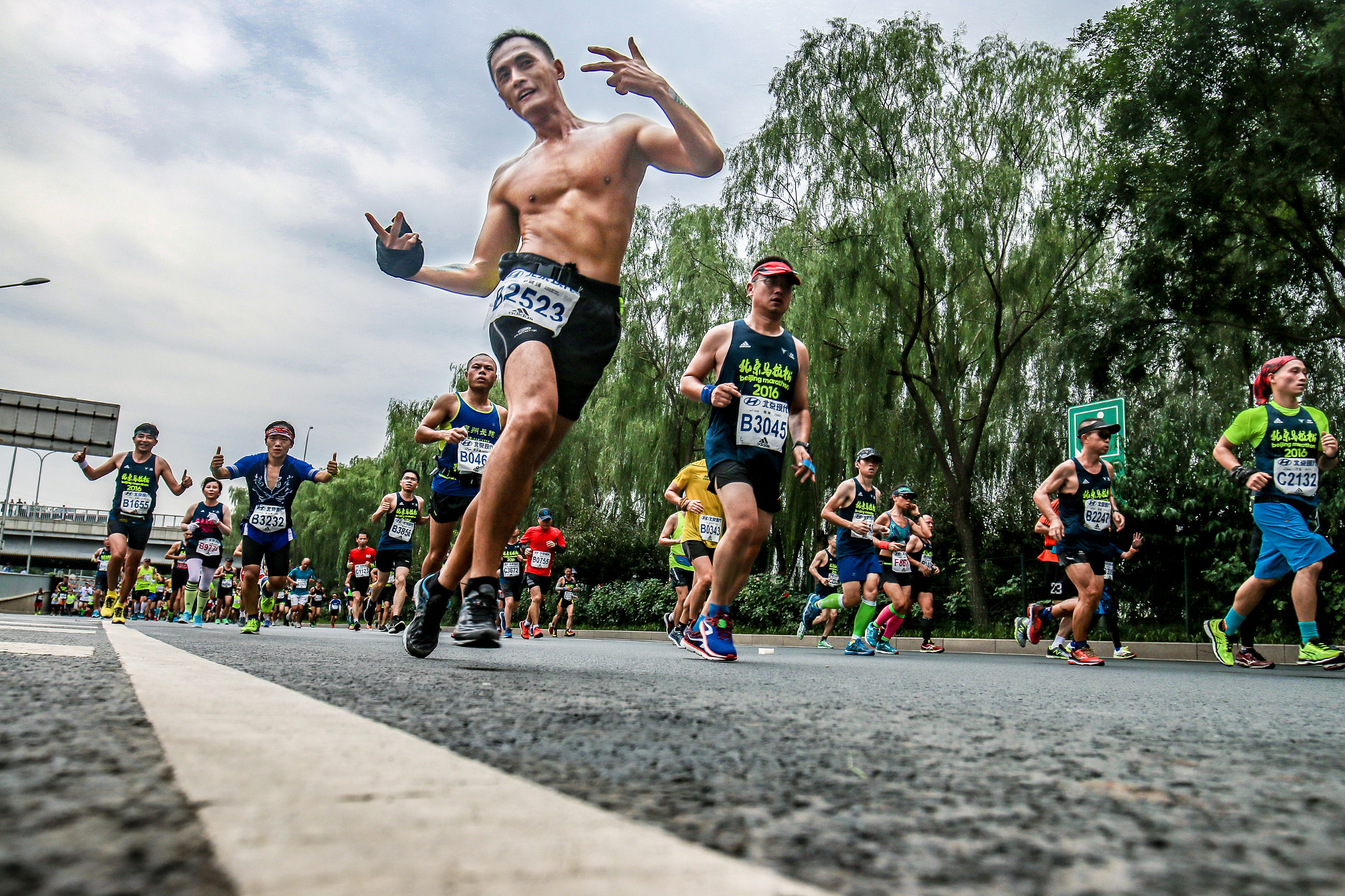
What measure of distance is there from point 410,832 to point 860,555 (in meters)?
9.84

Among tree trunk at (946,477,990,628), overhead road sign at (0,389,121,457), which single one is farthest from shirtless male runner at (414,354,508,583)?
overhead road sign at (0,389,121,457)

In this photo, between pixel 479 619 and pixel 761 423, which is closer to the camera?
pixel 479 619

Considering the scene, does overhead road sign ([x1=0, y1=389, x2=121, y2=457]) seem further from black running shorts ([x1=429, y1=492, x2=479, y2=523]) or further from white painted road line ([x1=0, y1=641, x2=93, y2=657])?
white painted road line ([x1=0, y1=641, x2=93, y2=657])

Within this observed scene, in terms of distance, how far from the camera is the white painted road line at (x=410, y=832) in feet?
2.09

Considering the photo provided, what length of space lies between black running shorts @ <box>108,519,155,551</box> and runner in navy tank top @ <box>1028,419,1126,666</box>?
8958 millimetres

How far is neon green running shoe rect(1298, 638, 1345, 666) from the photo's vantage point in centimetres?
677

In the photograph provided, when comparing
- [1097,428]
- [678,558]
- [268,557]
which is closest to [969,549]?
[678,558]

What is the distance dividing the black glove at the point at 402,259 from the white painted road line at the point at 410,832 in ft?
10.4

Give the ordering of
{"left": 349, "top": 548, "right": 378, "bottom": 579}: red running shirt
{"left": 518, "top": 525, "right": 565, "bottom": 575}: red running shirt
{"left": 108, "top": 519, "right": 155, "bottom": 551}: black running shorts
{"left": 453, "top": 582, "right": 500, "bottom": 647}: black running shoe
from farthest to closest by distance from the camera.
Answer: {"left": 349, "top": 548, "right": 378, "bottom": 579}: red running shirt → {"left": 518, "top": 525, "right": 565, "bottom": 575}: red running shirt → {"left": 108, "top": 519, "right": 155, "bottom": 551}: black running shorts → {"left": 453, "top": 582, "right": 500, "bottom": 647}: black running shoe

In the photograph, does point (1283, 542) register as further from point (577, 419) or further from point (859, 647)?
point (577, 419)

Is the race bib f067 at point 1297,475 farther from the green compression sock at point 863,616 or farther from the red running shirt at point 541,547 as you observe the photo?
the red running shirt at point 541,547

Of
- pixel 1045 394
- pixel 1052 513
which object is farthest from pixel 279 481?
pixel 1045 394

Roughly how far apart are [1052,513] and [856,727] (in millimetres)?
6738

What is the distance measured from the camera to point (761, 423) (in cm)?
545
